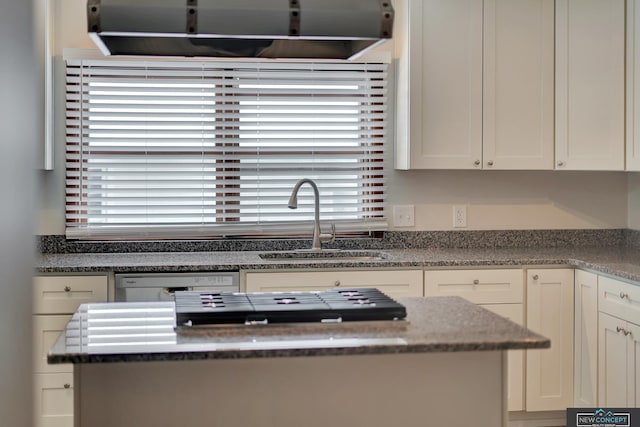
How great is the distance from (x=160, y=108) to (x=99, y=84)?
0.33m

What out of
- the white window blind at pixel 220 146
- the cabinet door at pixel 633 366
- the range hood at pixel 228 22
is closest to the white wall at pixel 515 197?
the white window blind at pixel 220 146

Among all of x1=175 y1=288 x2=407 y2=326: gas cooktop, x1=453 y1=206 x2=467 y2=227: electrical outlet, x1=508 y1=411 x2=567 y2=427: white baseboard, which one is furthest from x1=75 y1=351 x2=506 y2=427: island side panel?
x1=453 y1=206 x2=467 y2=227: electrical outlet

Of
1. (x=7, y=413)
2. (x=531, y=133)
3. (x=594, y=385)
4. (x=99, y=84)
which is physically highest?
(x=99, y=84)

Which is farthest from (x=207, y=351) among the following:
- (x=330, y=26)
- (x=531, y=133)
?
(x=531, y=133)

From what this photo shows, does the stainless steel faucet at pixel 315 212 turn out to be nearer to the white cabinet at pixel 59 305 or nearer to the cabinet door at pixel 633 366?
the white cabinet at pixel 59 305

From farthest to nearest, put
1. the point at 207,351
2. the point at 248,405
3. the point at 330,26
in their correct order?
the point at 330,26, the point at 248,405, the point at 207,351

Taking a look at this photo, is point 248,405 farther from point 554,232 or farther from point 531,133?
point 554,232

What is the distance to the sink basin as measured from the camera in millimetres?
4062

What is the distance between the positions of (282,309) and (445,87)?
2.17 m

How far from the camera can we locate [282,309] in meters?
2.18

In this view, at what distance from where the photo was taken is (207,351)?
71.9 inches

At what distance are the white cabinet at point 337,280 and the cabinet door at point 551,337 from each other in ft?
1.94

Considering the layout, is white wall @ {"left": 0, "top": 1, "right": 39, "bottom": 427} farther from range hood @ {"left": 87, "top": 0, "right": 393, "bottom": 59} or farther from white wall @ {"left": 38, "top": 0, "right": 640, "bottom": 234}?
white wall @ {"left": 38, "top": 0, "right": 640, "bottom": 234}
